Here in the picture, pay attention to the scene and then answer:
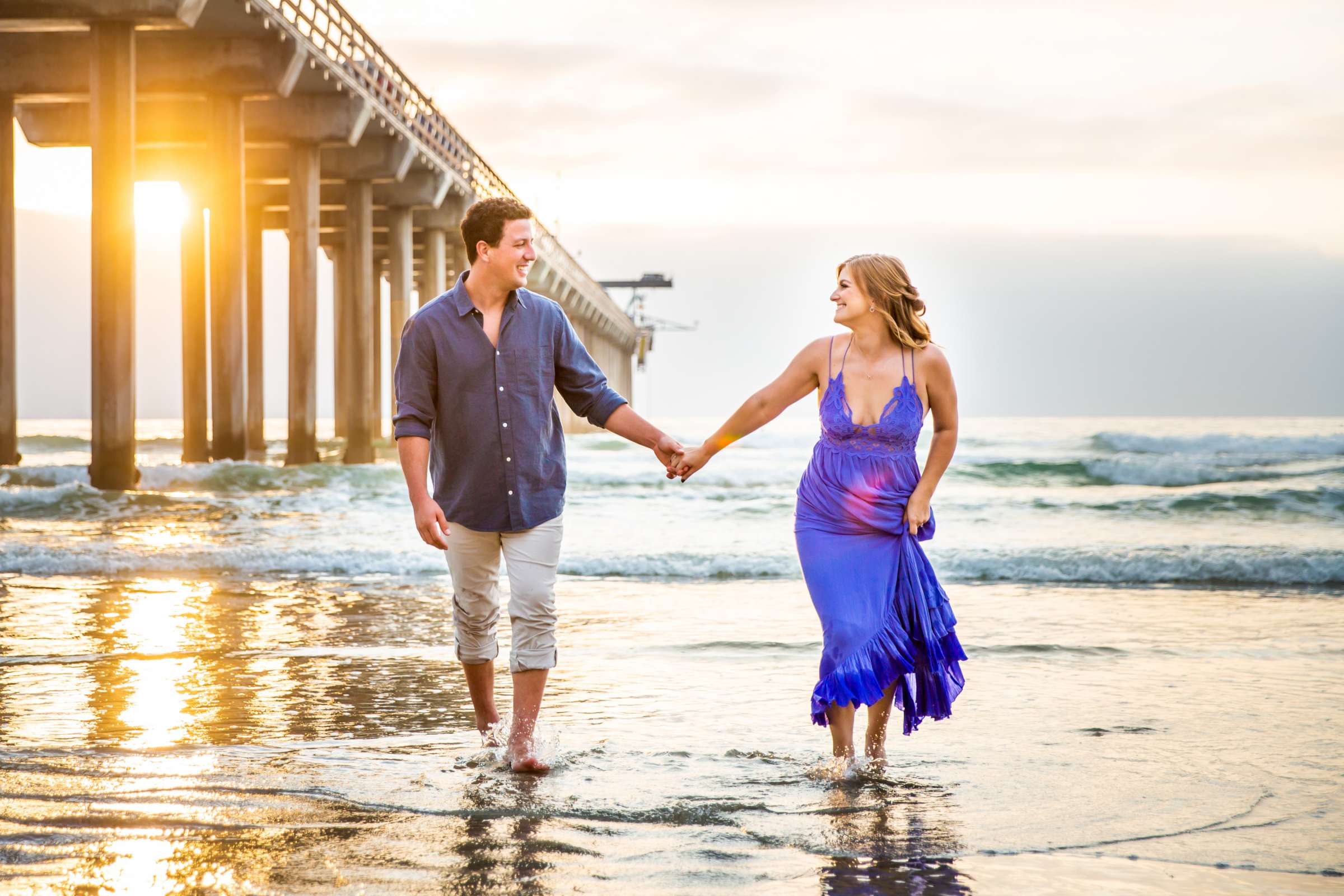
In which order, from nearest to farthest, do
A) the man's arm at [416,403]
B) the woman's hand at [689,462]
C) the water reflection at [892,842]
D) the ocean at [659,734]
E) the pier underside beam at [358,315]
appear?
the water reflection at [892,842], the ocean at [659,734], the man's arm at [416,403], the woman's hand at [689,462], the pier underside beam at [358,315]

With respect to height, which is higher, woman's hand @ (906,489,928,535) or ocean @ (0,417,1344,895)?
woman's hand @ (906,489,928,535)

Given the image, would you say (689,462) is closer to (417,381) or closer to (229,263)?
(417,381)

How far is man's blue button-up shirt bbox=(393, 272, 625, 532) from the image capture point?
4.06 m

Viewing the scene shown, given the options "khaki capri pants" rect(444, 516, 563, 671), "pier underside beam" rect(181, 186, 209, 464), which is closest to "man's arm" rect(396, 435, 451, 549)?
"khaki capri pants" rect(444, 516, 563, 671)

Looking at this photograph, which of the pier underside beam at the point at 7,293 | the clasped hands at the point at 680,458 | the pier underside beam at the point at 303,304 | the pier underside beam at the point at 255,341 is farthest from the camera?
the pier underside beam at the point at 255,341

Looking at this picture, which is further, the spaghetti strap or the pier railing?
the pier railing

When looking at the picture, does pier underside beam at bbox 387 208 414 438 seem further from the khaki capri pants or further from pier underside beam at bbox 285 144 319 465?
the khaki capri pants

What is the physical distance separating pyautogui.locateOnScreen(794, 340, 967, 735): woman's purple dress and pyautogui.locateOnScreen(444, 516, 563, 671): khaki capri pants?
0.78 metres

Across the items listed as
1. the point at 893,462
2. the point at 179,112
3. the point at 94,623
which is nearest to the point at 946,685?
the point at 893,462

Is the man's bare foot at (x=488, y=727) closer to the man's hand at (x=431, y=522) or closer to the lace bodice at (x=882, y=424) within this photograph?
the man's hand at (x=431, y=522)

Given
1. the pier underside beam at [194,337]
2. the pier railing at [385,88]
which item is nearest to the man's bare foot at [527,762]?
the pier railing at [385,88]

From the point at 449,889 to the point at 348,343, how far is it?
24.7 metres

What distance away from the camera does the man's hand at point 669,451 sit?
446 centimetres

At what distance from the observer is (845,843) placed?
3.31 m
